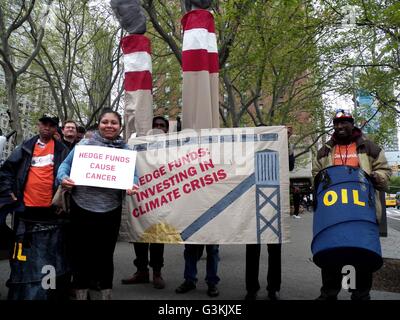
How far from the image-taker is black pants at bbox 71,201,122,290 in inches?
137

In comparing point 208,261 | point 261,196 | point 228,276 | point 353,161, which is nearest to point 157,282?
point 208,261

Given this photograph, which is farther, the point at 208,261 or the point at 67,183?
the point at 208,261

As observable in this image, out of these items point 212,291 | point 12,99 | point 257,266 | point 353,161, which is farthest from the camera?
point 12,99

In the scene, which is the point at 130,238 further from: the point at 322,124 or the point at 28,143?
the point at 322,124

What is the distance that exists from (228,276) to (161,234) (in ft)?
5.96

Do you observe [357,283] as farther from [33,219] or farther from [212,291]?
[33,219]

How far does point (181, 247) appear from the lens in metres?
8.56

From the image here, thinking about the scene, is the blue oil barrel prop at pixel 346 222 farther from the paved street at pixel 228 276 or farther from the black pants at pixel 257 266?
the black pants at pixel 257 266

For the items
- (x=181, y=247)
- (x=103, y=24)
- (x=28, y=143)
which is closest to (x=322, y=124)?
(x=103, y=24)

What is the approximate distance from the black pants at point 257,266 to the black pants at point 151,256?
121 centimetres

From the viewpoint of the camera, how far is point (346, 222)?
338 cm

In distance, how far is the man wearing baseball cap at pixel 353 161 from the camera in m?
3.71

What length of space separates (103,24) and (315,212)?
14.4 m

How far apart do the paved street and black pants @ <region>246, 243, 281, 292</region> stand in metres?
0.22
